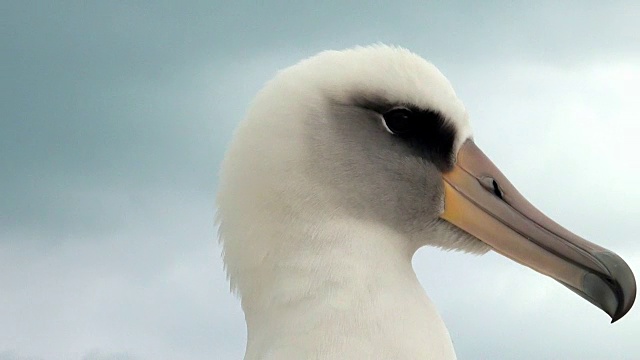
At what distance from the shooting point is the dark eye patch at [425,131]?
5188 mm

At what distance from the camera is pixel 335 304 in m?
4.55

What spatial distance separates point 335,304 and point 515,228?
1.18 metres

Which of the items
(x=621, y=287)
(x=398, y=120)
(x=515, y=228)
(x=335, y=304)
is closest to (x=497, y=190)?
(x=515, y=228)

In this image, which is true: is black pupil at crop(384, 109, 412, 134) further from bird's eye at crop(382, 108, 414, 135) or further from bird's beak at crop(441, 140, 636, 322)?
bird's beak at crop(441, 140, 636, 322)

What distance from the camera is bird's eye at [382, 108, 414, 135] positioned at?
17.0ft

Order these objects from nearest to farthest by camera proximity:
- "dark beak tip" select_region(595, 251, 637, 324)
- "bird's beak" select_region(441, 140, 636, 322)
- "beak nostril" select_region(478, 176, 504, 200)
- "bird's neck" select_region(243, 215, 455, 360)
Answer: "bird's neck" select_region(243, 215, 455, 360) → "dark beak tip" select_region(595, 251, 637, 324) → "bird's beak" select_region(441, 140, 636, 322) → "beak nostril" select_region(478, 176, 504, 200)

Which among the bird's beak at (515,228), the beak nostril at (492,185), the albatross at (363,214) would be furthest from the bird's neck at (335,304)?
the beak nostril at (492,185)

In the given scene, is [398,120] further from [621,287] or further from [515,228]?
[621,287]

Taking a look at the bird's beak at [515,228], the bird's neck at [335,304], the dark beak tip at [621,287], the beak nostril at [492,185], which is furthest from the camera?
the beak nostril at [492,185]

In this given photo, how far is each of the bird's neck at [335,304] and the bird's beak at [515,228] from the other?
627 millimetres

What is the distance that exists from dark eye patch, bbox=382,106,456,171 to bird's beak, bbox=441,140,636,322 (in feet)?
0.30

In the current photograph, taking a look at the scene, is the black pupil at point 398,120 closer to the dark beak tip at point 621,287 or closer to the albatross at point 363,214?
the albatross at point 363,214

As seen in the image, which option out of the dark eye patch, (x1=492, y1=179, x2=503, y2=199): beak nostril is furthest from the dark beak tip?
the dark eye patch

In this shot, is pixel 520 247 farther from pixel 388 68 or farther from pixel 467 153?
pixel 388 68
